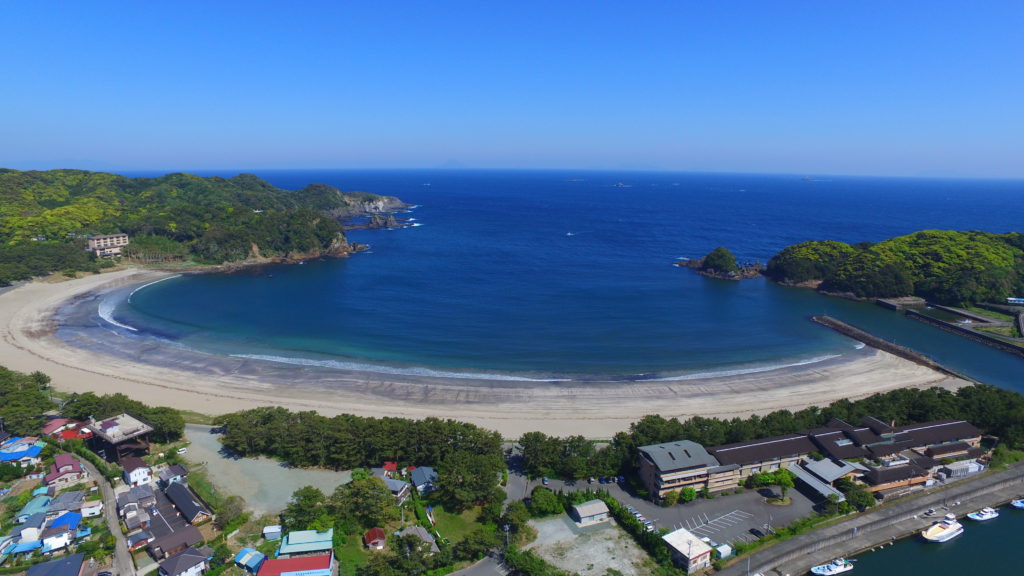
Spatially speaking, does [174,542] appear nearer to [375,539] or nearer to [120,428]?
[375,539]

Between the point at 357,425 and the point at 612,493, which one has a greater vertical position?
the point at 357,425

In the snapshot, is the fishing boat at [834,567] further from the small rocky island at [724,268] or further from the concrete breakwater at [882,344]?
the small rocky island at [724,268]

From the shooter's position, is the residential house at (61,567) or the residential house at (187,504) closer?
the residential house at (61,567)

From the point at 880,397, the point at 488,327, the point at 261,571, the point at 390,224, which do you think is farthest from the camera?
the point at 390,224

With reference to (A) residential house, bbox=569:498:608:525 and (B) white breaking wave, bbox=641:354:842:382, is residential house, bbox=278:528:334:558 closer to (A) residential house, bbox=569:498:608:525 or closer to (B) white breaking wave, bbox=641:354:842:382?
(A) residential house, bbox=569:498:608:525

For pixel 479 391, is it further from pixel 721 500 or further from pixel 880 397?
pixel 880 397

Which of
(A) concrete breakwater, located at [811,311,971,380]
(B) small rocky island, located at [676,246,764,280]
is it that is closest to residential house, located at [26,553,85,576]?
(A) concrete breakwater, located at [811,311,971,380]

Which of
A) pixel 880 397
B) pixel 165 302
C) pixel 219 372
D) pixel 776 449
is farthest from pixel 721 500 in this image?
pixel 165 302

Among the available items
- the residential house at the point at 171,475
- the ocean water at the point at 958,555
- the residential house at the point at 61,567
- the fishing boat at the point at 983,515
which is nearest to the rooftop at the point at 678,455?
the ocean water at the point at 958,555
